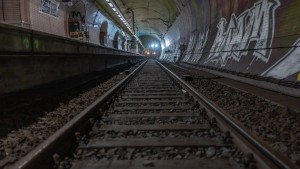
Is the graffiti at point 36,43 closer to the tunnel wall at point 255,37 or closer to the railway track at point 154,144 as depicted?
the railway track at point 154,144

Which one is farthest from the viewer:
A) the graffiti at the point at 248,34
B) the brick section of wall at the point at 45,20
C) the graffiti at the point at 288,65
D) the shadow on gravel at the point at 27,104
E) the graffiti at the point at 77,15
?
the graffiti at the point at 77,15

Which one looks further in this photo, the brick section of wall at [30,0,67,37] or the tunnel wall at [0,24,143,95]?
the brick section of wall at [30,0,67,37]

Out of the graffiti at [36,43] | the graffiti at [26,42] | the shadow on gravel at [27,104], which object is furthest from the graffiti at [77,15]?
the graffiti at [26,42]

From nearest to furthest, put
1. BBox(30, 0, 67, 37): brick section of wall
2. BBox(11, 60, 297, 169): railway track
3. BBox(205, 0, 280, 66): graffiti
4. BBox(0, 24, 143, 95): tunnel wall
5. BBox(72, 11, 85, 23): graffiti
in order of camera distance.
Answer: BBox(11, 60, 297, 169): railway track, BBox(0, 24, 143, 95): tunnel wall, BBox(205, 0, 280, 66): graffiti, BBox(30, 0, 67, 37): brick section of wall, BBox(72, 11, 85, 23): graffiti

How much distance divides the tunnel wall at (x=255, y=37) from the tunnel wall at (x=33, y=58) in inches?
219

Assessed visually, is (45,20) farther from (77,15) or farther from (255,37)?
(255,37)

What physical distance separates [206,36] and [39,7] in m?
10.1

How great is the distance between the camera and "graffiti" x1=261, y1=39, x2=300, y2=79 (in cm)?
676

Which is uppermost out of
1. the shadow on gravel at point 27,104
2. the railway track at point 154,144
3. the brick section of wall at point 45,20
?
the brick section of wall at point 45,20

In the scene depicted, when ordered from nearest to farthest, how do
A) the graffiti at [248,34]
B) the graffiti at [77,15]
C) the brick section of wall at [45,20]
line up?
the graffiti at [248,34] → the brick section of wall at [45,20] → the graffiti at [77,15]

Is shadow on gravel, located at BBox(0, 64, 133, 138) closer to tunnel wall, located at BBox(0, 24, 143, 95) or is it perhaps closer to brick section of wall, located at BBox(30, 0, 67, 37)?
tunnel wall, located at BBox(0, 24, 143, 95)

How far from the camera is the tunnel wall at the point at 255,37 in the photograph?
7363 mm

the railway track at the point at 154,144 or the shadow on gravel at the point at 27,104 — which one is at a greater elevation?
the railway track at the point at 154,144

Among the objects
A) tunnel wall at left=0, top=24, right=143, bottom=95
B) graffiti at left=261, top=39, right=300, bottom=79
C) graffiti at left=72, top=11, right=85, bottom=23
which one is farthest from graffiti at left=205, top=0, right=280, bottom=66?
graffiti at left=72, top=11, right=85, bottom=23
